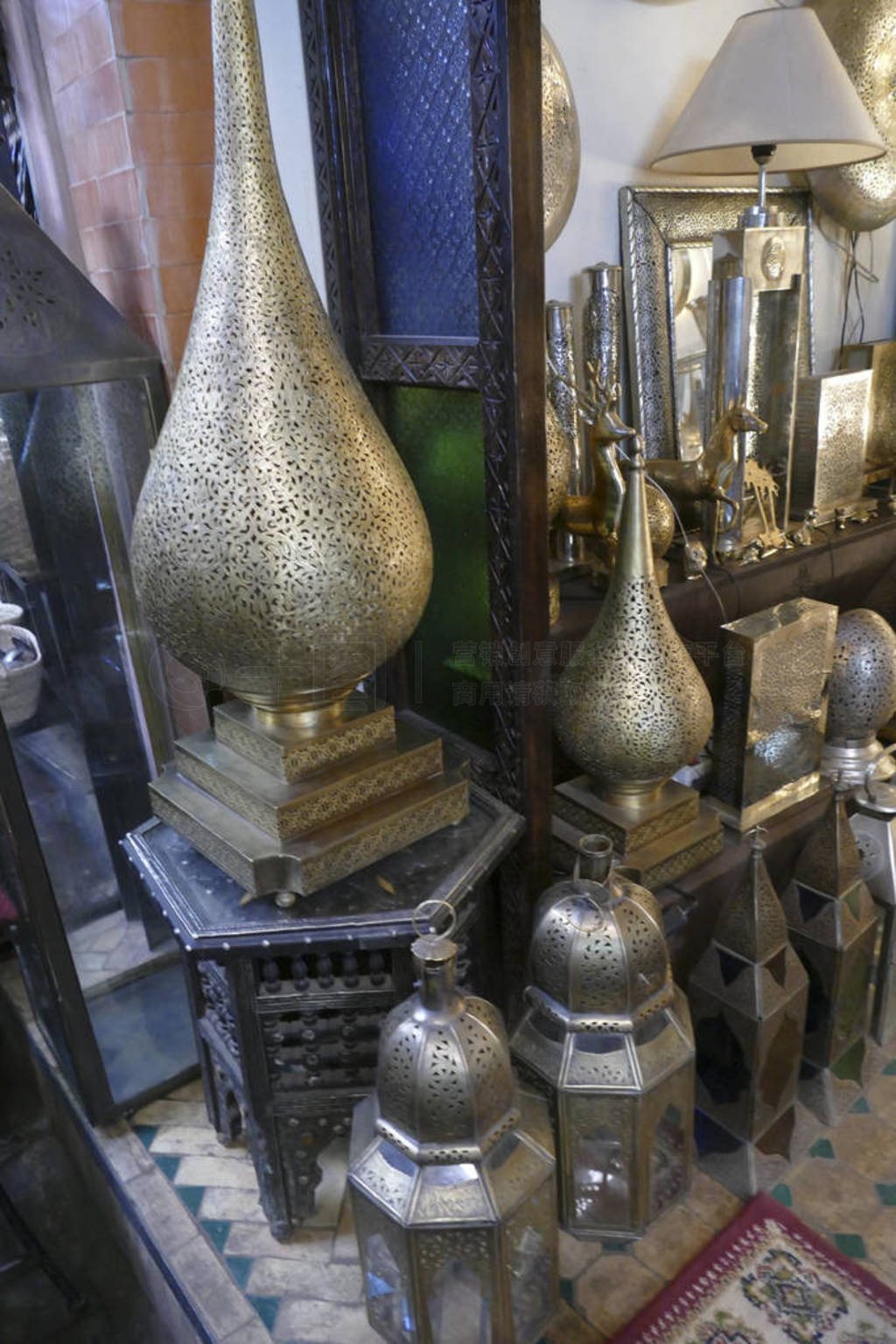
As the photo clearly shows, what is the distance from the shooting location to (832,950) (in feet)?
3.70

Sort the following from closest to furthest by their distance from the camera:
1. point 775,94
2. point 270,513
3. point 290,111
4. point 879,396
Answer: point 270,513 < point 290,111 < point 775,94 < point 879,396

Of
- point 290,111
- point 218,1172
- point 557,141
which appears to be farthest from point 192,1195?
point 557,141

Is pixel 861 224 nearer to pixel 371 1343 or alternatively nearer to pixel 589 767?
pixel 589 767

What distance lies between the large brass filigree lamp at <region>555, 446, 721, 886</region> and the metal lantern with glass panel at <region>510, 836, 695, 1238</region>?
192 mm

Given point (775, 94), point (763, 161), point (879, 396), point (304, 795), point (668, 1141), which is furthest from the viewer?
point (879, 396)

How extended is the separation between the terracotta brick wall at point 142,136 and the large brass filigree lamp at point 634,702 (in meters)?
0.58

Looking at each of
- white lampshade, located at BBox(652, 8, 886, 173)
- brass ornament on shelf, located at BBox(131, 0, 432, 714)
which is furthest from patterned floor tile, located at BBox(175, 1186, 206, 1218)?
white lampshade, located at BBox(652, 8, 886, 173)

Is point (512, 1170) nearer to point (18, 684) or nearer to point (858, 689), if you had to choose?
point (18, 684)

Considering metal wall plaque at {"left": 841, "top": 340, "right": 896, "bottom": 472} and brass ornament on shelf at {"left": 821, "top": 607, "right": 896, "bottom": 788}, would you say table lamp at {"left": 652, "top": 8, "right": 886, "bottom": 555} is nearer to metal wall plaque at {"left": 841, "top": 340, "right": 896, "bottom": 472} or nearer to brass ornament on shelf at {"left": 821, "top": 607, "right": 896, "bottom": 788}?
brass ornament on shelf at {"left": 821, "top": 607, "right": 896, "bottom": 788}

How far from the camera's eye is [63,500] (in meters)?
1.11

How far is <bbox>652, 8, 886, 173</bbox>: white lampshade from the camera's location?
1270mm

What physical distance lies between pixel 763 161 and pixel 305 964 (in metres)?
1.35

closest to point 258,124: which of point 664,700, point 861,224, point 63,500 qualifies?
point 63,500

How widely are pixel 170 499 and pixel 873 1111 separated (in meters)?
1.16
